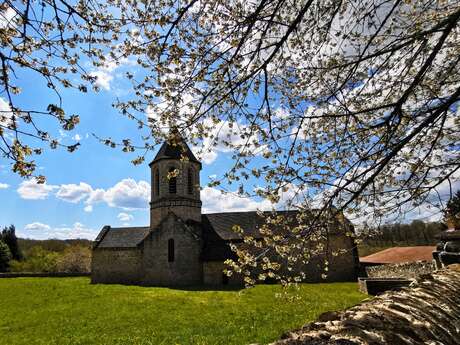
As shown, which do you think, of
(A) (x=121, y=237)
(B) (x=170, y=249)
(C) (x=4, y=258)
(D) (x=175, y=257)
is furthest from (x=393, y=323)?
(C) (x=4, y=258)

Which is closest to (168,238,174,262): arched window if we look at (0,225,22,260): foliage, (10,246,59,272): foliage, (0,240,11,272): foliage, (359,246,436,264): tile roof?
(359,246,436,264): tile roof

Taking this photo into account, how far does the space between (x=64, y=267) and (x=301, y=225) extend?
161 feet

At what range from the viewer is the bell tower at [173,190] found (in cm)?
2842

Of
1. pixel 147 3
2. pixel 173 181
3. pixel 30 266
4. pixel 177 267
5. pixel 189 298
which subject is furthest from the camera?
pixel 30 266

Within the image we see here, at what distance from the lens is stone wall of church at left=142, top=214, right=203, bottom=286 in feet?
85.4

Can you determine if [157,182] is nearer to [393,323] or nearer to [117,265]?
[117,265]

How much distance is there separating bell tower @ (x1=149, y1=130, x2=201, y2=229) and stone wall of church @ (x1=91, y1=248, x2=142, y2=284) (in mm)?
3348

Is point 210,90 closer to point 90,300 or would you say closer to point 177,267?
point 90,300

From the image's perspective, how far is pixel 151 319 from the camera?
38.9 ft

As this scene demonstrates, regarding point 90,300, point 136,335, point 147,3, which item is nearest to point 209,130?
point 147,3

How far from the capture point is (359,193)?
454 cm

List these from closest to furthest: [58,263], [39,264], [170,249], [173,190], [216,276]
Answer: [216,276], [170,249], [173,190], [58,263], [39,264]

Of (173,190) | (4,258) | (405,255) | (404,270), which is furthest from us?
(4,258)

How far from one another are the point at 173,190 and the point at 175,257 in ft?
18.8
